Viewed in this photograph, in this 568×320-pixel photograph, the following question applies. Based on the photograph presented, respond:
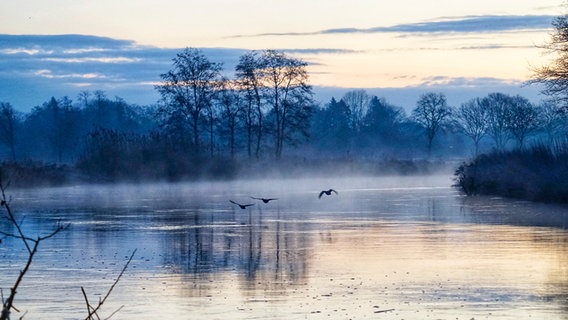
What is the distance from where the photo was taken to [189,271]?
16.1m

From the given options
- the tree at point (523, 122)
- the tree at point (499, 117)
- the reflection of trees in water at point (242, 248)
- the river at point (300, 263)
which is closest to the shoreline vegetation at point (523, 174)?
the river at point (300, 263)

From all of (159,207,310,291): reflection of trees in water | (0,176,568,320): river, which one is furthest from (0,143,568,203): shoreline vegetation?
(159,207,310,291): reflection of trees in water

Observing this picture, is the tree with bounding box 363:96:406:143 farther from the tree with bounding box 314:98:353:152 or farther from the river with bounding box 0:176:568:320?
the river with bounding box 0:176:568:320

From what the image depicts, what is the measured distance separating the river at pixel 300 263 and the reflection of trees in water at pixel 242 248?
3 centimetres

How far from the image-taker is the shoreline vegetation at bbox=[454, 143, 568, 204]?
113 ft

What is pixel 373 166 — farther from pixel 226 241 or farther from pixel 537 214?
pixel 226 241

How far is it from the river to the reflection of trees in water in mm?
30

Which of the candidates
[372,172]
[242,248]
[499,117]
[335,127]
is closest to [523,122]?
[499,117]

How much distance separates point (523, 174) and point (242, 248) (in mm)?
21875

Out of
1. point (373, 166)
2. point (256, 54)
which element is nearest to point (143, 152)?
point (256, 54)

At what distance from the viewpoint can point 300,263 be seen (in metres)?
17.1

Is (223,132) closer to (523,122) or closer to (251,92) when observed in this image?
(251,92)

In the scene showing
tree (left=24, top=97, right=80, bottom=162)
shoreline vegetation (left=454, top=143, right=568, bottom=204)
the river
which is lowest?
the river

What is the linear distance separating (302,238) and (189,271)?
20.5 ft
